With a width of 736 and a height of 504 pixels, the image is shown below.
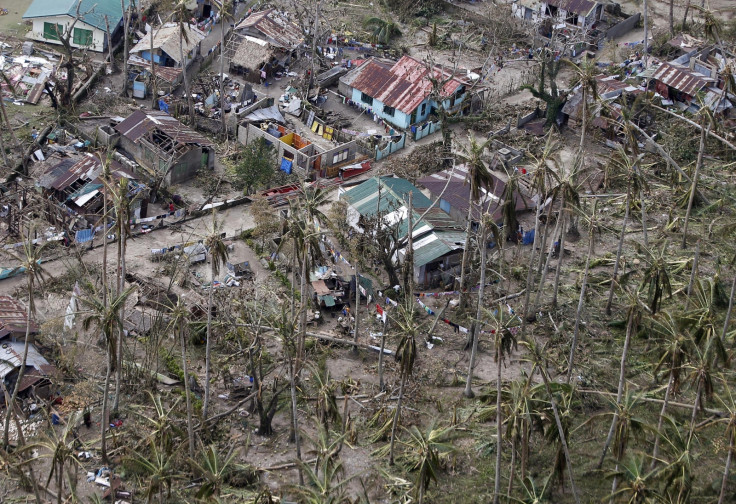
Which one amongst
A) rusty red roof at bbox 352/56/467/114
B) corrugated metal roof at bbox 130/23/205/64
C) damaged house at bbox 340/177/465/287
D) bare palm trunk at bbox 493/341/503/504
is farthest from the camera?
corrugated metal roof at bbox 130/23/205/64

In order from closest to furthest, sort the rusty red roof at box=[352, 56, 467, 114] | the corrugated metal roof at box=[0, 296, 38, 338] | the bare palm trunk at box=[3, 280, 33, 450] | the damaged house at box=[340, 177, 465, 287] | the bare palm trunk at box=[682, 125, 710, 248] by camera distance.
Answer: the bare palm trunk at box=[3, 280, 33, 450] → the corrugated metal roof at box=[0, 296, 38, 338] → the bare palm trunk at box=[682, 125, 710, 248] → the damaged house at box=[340, 177, 465, 287] → the rusty red roof at box=[352, 56, 467, 114]

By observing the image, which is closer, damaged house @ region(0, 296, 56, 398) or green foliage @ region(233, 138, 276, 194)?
damaged house @ region(0, 296, 56, 398)

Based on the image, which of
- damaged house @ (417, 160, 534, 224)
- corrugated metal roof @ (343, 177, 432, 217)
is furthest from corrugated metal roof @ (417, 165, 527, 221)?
corrugated metal roof @ (343, 177, 432, 217)

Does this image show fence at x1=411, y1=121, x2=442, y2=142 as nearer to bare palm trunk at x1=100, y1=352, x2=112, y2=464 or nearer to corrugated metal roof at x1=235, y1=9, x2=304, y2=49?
corrugated metal roof at x1=235, y1=9, x2=304, y2=49

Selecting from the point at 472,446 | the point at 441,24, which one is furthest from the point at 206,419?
the point at 441,24

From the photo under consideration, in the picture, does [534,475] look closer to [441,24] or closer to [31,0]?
[441,24]

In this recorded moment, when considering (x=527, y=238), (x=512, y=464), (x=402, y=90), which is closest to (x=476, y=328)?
(x=512, y=464)

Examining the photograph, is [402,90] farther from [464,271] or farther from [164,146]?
[464,271]

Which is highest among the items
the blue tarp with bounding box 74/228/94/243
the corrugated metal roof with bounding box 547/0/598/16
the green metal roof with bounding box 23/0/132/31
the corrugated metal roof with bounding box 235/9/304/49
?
the corrugated metal roof with bounding box 547/0/598/16
